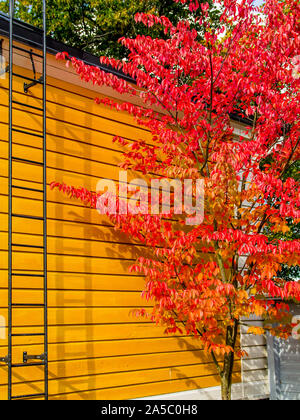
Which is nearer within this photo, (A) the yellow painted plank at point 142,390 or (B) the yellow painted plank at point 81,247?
(B) the yellow painted plank at point 81,247

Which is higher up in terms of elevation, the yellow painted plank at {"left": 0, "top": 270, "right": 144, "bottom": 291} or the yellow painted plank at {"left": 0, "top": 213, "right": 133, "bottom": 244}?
the yellow painted plank at {"left": 0, "top": 213, "right": 133, "bottom": 244}

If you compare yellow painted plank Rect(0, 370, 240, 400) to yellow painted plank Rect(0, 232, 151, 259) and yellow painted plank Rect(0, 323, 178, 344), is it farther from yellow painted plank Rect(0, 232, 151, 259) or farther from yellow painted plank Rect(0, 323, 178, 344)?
yellow painted plank Rect(0, 232, 151, 259)

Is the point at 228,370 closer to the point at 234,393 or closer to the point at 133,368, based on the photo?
the point at 133,368

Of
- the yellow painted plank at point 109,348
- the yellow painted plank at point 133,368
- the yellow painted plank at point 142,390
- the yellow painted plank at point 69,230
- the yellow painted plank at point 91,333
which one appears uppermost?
the yellow painted plank at point 69,230

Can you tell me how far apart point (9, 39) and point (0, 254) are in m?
2.39

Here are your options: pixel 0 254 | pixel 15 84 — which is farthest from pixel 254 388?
pixel 15 84

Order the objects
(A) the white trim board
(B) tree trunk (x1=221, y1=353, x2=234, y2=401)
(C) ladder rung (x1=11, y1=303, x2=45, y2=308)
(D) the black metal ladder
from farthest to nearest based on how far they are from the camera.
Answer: (A) the white trim board < (B) tree trunk (x1=221, y1=353, x2=234, y2=401) < (C) ladder rung (x1=11, y1=303, x2=45, y2=308) < (D) the black metal ladder

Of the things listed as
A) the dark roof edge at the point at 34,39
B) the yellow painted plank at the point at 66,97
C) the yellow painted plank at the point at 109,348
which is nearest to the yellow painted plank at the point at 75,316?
the yellow painted plank at the point at 109,348

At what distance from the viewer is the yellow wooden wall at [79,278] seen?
206 inches

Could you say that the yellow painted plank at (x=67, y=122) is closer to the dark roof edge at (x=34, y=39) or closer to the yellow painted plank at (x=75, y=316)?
the dark roof edge at (x=34, y=39)

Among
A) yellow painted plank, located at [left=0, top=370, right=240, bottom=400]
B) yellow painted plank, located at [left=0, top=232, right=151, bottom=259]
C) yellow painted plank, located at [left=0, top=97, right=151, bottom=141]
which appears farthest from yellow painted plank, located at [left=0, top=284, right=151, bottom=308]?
yellow painted plank, located at [left=0, top=97, right=151, bottom=141]

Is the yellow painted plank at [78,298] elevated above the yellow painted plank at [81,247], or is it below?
below

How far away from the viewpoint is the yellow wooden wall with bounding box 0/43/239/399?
17.1 feet

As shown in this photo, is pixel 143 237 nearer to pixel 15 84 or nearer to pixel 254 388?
pixel 15 84
